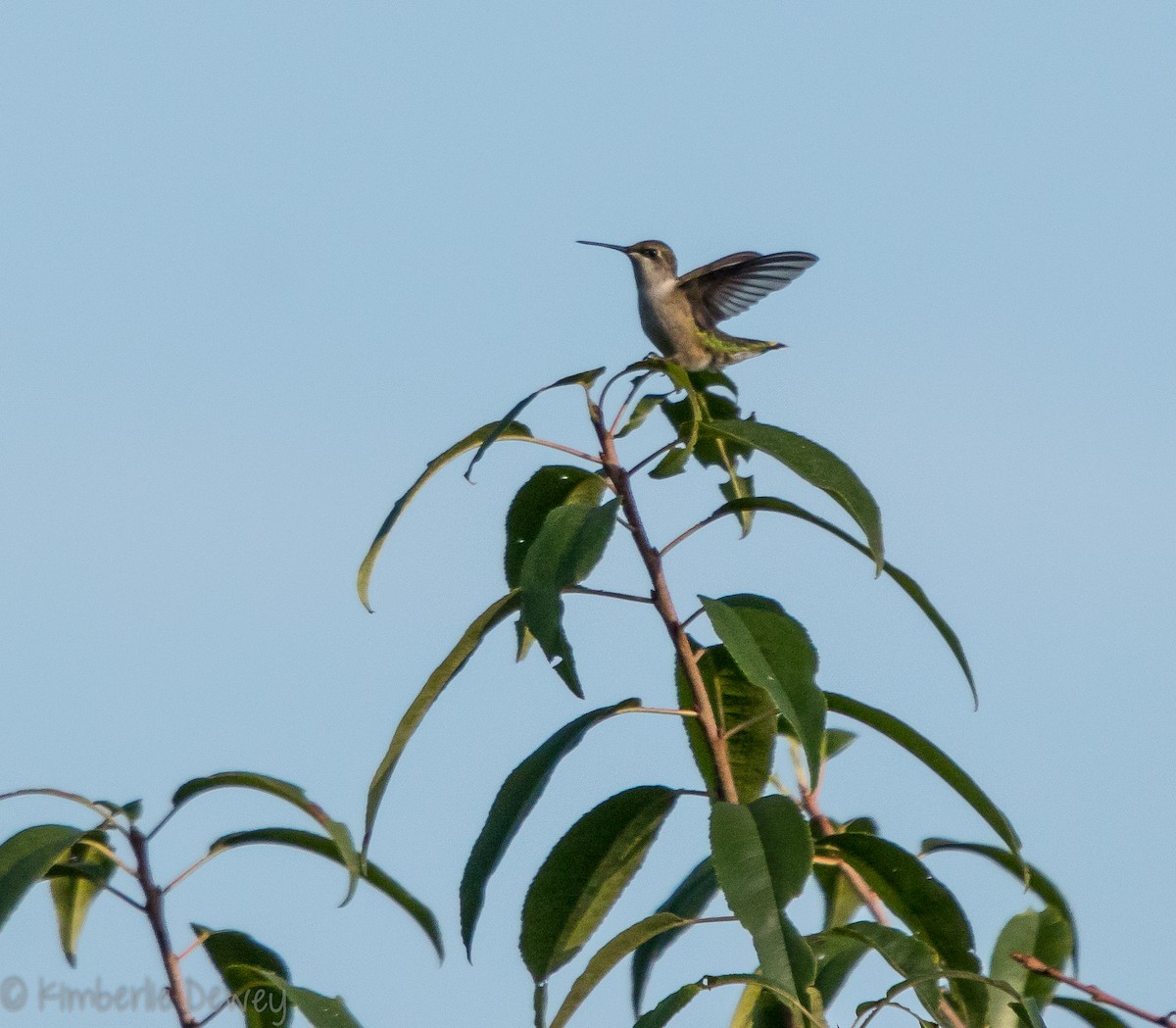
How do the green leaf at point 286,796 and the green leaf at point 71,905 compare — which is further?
the green leaf at point 71,905

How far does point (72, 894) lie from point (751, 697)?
1.66 meters

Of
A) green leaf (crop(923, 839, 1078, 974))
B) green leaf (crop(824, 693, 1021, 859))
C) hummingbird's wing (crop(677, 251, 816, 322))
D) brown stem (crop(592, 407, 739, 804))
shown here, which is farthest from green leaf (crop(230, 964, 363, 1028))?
hummingbird's wing (crop(677, 251, 816, 322))

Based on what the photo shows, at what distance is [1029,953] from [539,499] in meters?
1.55

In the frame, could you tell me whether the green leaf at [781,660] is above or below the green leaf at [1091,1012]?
above

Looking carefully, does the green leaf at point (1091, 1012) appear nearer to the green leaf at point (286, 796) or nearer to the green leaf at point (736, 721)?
the green leaf at point (736, 721)

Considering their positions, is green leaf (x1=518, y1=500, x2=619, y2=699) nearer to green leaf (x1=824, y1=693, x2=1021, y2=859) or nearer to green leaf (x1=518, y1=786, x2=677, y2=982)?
green leaf (x1=518, y1=786, x2=677, y2=982)

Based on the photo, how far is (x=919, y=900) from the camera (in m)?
3.11

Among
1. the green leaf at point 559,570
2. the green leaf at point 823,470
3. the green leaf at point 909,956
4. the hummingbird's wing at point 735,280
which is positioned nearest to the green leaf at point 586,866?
the green leaf at point 559,570

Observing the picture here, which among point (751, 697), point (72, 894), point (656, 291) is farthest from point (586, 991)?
point (656, 291)

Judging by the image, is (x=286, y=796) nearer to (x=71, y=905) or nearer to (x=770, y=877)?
(x=71, y=905)

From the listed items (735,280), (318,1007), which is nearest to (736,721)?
(318,1007)

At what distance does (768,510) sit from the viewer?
346 cm

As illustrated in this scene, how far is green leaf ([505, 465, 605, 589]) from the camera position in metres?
3.55

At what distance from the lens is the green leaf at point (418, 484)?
3.44 m
